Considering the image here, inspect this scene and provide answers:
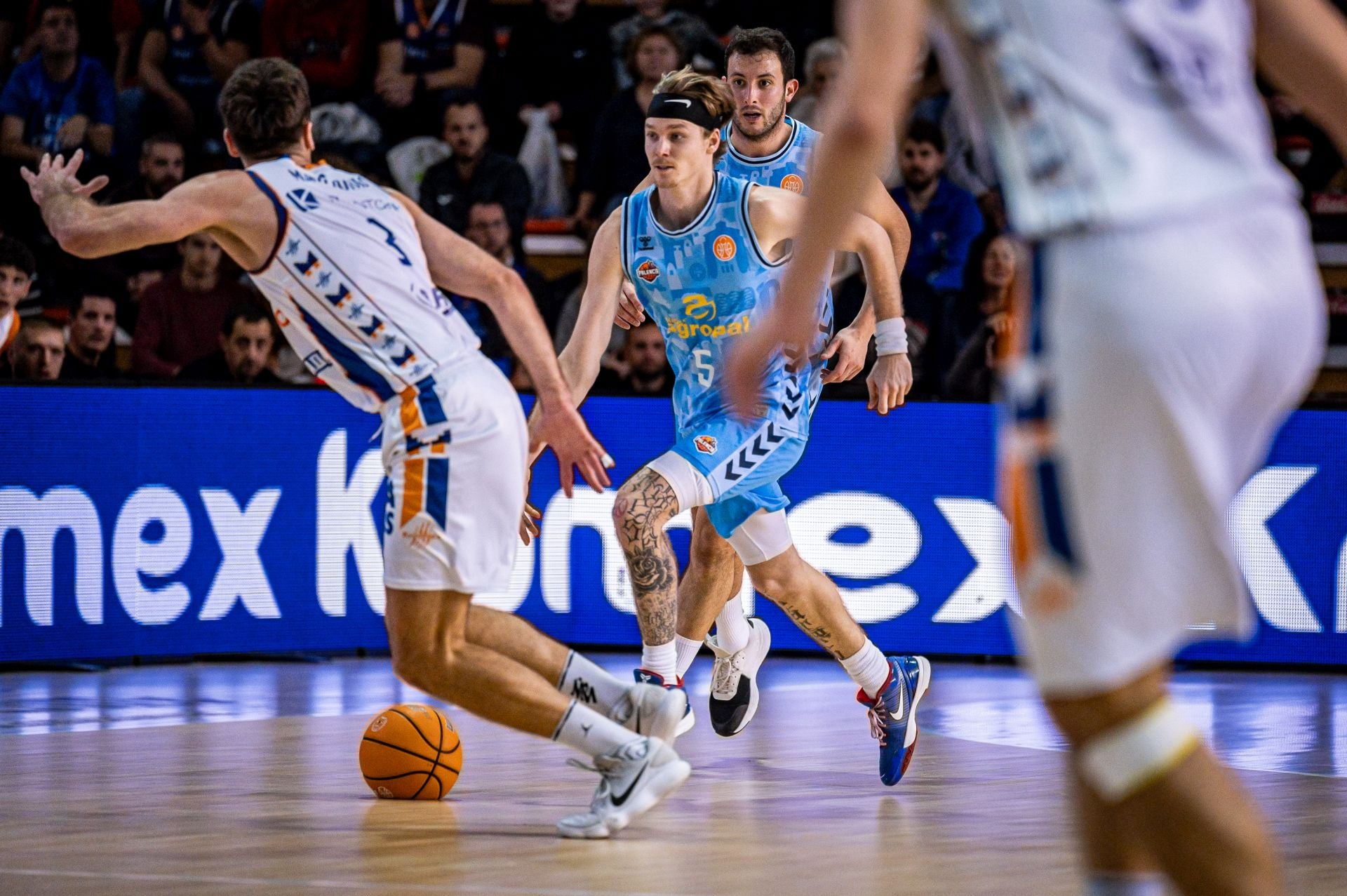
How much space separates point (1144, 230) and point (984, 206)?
9.23 metres

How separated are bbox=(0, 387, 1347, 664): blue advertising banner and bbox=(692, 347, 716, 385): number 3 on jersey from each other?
3.15m

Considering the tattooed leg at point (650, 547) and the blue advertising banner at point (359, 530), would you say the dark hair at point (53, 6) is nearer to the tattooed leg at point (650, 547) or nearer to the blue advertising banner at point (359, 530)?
the blue advertising banner at point (359, 530)

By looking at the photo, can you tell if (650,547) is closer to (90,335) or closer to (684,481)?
(684,481)

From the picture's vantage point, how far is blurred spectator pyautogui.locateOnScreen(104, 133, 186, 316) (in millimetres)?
11484

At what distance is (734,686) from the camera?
688 cm

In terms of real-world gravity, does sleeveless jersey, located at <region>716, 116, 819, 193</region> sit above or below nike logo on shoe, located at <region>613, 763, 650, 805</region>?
above

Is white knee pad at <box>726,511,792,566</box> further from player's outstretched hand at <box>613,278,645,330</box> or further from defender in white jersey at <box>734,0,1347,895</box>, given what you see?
defender in white jersey at <box>734,0,1347,895</box>

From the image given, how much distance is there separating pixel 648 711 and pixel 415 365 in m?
1.20

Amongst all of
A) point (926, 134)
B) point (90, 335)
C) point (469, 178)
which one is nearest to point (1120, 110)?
point (90, 335)

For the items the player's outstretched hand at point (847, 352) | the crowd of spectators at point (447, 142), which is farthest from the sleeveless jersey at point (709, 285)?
the crowd of spectators at point (447, 142)

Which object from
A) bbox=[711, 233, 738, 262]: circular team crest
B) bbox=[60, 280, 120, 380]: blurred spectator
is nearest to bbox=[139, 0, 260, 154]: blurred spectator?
bbox=[60, 280, 120, 380]: blurred spectator

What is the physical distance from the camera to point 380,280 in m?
4.89

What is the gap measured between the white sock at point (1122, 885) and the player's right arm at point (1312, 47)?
42.8 inches

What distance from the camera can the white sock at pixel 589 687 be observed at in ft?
17.1
